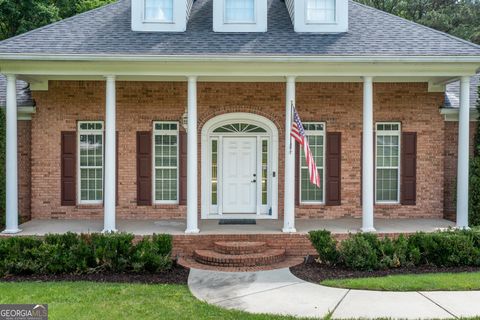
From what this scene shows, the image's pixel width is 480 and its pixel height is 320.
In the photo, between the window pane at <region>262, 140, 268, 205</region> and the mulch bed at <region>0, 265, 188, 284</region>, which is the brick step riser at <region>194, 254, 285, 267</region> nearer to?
the mulch bed at <region>0, 265, 188, 284</region>

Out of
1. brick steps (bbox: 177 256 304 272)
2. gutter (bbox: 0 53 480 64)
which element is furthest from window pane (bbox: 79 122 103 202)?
brick steps (bbox: 177 256 304 272)

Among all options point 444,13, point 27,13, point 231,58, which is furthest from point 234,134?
point 444,13

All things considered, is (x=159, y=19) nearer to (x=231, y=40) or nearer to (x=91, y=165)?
(x=231, y=40)

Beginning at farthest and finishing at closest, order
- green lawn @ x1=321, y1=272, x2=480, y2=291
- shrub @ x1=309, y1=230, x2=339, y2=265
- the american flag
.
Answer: the american flag, shrub @ x1=309, y1=230, x2=339, y2=265, green lawn @ x1=321, y1=272, x2=480, y2=291

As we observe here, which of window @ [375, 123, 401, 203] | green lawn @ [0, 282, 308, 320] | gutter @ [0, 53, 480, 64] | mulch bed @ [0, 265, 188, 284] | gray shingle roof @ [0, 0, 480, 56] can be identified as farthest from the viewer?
window @ [375, 123, 401, 203]

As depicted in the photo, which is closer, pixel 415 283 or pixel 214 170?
pixel 415 283

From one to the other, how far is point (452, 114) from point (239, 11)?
6339mm

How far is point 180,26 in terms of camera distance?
1158 cm

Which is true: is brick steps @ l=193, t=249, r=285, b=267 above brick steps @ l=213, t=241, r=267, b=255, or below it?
below

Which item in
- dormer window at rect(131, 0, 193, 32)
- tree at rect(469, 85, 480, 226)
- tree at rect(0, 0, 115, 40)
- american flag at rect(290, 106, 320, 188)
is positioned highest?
tree at rect(0, 0, 115, 40)

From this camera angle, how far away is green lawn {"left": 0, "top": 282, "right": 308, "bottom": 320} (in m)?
6.29

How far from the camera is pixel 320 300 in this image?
6.92m

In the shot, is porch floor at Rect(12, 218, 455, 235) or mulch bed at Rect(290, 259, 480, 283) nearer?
mulch bed at Rect(290, 259, 480, 283)

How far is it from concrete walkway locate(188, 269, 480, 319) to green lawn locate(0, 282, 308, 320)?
34 cm
